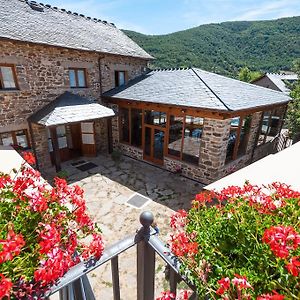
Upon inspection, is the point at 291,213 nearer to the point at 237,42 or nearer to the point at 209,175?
the point at 209,175

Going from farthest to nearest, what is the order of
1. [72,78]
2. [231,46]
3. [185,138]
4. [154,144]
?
[231,46] → [154,144] → [72,78] → [185,138]

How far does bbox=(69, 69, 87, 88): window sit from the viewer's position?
12273 mm

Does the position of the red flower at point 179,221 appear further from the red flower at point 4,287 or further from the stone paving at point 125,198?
the stone paving at point 125,198

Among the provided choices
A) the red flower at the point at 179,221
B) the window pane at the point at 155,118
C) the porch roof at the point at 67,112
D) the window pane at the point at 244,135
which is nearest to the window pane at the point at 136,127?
the window pane at the point at 155,118

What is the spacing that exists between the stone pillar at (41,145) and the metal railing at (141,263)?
10.8 meters

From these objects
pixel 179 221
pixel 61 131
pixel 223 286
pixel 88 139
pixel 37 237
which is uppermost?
pixel 223 286

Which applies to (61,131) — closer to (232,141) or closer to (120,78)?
(120,78)

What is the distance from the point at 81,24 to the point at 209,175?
13754 millimetres

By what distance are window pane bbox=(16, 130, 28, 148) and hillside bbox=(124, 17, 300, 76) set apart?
49365mm

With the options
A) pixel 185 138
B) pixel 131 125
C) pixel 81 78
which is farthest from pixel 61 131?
pixel 185 138

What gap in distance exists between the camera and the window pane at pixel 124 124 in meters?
14.0

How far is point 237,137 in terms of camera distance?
11141 millimetres

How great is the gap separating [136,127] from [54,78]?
5570 mm

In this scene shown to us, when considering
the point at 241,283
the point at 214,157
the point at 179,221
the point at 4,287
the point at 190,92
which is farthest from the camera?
the point at 190,92
